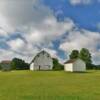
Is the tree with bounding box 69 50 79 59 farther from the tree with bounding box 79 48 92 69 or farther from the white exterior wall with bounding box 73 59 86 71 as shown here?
the white exterior wall with bounding box 73 59 86 71

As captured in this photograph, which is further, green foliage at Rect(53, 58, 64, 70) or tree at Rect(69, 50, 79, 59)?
tree at Rect(69, 50, 79, 59)

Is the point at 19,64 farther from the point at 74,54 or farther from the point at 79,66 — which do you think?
the point at 79,66

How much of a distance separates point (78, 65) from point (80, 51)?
4342cm

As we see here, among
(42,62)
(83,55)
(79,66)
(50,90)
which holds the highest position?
(83,55)

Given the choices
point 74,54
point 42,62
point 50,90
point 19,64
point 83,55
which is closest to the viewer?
point 50,90

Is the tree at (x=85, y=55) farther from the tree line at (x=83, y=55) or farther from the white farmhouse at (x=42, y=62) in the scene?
the white farmhouse at (x=42, y=62)

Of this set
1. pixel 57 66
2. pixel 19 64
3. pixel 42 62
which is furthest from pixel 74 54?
pixel 42 62

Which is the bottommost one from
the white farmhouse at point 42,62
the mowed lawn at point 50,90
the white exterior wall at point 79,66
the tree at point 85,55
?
the mowed lawn at point 50,90

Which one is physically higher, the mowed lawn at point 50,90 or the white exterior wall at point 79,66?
the white exterior wall at point 79,66

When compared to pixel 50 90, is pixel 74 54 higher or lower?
higher

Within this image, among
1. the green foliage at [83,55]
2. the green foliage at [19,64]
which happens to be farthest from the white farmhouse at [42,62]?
the green foliage at [83,55]

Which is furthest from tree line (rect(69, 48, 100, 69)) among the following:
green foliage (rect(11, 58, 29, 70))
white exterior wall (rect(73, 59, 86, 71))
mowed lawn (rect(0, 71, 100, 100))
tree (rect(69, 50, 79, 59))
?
mowed lawn (rect(0, 71, 100, 100))

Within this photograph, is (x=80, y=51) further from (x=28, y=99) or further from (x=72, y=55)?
(x=28, y=99)

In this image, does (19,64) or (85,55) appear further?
(85,55)
